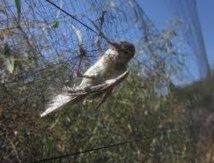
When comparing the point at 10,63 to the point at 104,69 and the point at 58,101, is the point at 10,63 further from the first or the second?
the point at 104,69

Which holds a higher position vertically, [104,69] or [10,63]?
[10,63]

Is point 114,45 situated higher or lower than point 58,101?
higher

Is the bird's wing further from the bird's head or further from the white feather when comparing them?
the bird's head

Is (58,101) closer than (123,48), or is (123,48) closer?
(58,101)

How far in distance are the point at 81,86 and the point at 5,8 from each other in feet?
1.45

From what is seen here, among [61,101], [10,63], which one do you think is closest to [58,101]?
[61,101]

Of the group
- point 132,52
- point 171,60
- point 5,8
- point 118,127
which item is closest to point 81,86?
point 132,52

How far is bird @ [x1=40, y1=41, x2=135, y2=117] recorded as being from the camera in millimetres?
2551

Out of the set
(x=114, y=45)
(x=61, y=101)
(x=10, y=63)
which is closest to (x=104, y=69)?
(x=114, y=45)

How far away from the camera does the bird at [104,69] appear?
2.55 meters

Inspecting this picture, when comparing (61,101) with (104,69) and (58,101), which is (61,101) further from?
(104,69)

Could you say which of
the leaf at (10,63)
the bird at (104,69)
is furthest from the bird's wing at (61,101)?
the leaf at (10,63)

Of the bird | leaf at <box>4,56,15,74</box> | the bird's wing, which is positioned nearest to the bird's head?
the bird

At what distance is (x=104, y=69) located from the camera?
2.63 metres
